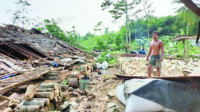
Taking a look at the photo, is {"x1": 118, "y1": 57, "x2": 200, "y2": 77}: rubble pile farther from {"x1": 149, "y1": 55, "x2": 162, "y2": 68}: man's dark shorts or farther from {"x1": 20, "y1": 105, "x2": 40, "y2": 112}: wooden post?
{"x1": 20, "y1": 105, "x2": 40, "y2": 112}: wooden post

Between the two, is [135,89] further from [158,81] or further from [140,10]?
[140,10]

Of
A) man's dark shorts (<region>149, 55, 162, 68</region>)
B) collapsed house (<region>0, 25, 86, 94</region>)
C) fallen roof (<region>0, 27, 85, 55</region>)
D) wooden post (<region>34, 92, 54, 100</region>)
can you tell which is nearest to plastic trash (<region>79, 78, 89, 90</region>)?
collapsed house (<region>0, 25, 86, 94</region>)

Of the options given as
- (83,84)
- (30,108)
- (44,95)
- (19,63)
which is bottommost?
(83,84)

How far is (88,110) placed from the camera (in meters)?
2.64

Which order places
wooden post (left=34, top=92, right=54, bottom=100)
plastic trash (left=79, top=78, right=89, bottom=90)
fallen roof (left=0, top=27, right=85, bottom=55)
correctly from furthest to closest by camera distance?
fallen roof (left=0, top=27, right=85, bottom=55), plastic trash (left=79, top=78, right=89, bottom=90), wooden post (left=34, top=92, right=54, bottom=100)

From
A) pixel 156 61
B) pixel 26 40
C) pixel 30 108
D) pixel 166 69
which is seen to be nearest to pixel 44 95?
pixel 30 108

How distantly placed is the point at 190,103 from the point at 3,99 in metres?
3.69

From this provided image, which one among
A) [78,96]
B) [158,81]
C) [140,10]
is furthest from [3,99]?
[140,10]

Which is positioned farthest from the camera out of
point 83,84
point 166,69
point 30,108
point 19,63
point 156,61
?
point 166,69

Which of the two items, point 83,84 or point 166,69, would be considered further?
point 166,69

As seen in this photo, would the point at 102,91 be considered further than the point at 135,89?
Yes

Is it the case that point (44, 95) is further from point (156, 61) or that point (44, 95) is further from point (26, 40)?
point (26, 40)

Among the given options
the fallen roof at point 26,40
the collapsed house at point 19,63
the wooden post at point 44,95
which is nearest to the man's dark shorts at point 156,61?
the wooden post at point 44,95

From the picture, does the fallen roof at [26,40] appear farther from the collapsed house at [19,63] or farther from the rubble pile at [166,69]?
the rubble pile at [166,69]
